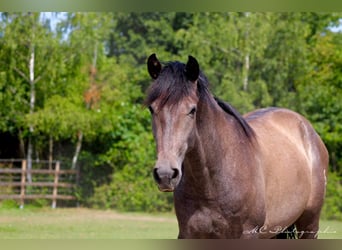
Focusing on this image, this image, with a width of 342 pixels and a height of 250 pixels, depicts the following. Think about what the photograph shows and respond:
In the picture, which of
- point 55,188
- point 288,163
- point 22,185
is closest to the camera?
point 288,163

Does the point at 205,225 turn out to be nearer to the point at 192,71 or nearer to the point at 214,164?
the point at 214,164

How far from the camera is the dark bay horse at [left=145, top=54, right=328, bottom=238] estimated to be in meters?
2.14

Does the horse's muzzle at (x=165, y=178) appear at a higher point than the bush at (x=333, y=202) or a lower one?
higher

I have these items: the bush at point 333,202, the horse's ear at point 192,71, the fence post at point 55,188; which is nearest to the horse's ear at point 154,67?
the horse's ear at point 192,71

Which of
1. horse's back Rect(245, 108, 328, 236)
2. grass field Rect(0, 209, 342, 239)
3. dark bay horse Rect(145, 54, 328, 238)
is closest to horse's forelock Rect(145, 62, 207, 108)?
dark bay horse Rect(145, 54, 328, 238)

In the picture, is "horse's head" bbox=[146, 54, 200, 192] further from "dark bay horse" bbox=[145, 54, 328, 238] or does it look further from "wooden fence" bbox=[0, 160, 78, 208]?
"wooden fence" bbox=[0, 160, 78, 208]

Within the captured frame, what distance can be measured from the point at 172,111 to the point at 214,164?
562mm

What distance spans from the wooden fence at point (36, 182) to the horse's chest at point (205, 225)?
1174cm

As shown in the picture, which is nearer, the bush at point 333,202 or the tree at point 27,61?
the bush at point 333,202

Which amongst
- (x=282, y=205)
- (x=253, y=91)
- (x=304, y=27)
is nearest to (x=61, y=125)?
(x=253, y=91)

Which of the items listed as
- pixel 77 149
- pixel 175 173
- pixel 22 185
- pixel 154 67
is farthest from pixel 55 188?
pixel 175 173

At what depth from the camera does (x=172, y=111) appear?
2135 millimetres

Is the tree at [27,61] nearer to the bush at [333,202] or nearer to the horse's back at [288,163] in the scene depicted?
the bush at [333,202]

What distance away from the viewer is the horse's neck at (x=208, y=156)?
254 cm
